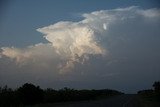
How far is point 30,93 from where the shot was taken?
205ft

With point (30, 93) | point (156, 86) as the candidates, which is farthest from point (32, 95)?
point (156, 86)

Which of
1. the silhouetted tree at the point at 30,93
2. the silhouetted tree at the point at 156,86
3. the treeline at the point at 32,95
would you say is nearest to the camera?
the treeline at the point at 32,95

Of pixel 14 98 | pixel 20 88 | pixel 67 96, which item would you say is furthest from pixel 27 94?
pixel 67 96

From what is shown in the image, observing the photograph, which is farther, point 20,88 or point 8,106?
point 20,88

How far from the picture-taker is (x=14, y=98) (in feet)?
157

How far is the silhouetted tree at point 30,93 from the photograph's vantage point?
60.6m

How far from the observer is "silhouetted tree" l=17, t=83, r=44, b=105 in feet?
199

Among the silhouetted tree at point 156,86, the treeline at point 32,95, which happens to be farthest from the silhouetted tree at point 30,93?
the silhouetted tree at point 156,86

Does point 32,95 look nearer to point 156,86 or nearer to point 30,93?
point 30,93

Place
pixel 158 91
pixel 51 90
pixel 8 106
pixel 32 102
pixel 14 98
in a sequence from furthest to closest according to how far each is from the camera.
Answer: pixel 51 90 → pixel 158 91 → pixel 32 102 → pixel 14 98 → pixel 8 106

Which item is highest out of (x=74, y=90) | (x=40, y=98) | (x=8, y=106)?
(x=74, y=90)

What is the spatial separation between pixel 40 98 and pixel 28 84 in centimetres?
375

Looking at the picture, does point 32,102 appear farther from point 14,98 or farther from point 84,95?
point 84,95

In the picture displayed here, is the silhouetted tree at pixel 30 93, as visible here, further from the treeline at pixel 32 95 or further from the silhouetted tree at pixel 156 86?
the silhouetted tree at pixel 156 86
